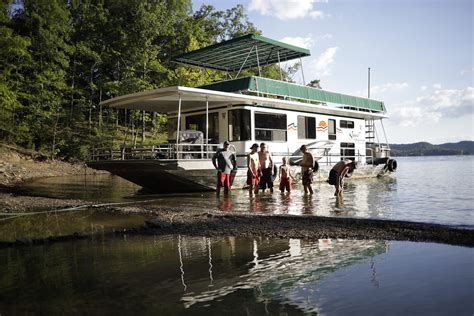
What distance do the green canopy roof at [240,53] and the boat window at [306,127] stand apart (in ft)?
9.80

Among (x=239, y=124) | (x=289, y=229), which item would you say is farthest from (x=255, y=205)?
(x=239, y=124)

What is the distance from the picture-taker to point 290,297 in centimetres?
416

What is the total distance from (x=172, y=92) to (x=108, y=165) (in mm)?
3613

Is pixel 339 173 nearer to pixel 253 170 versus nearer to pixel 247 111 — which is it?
pixel 253 170

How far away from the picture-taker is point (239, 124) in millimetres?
16828

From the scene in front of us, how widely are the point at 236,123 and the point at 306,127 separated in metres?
4.42

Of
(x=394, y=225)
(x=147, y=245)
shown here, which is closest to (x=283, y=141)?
(x=394, y=225)

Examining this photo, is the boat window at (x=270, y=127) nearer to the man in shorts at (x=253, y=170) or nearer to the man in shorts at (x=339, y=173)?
the man in shorts at (x=253, y=170)

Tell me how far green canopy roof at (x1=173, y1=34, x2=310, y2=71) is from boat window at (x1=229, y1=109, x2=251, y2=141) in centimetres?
235

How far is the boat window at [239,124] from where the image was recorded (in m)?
16.7

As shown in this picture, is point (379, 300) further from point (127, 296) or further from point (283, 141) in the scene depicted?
point (283, 141)

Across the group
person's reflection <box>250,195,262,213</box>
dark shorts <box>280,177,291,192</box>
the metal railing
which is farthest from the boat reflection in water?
dark shorts <box>280,177,291,192</box>

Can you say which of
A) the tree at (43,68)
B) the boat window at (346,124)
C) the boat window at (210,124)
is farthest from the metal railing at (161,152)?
the tree at (43,68)

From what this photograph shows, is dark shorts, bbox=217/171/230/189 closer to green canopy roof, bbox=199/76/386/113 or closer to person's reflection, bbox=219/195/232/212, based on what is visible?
person's reflection, bbox=219/195/232/212
